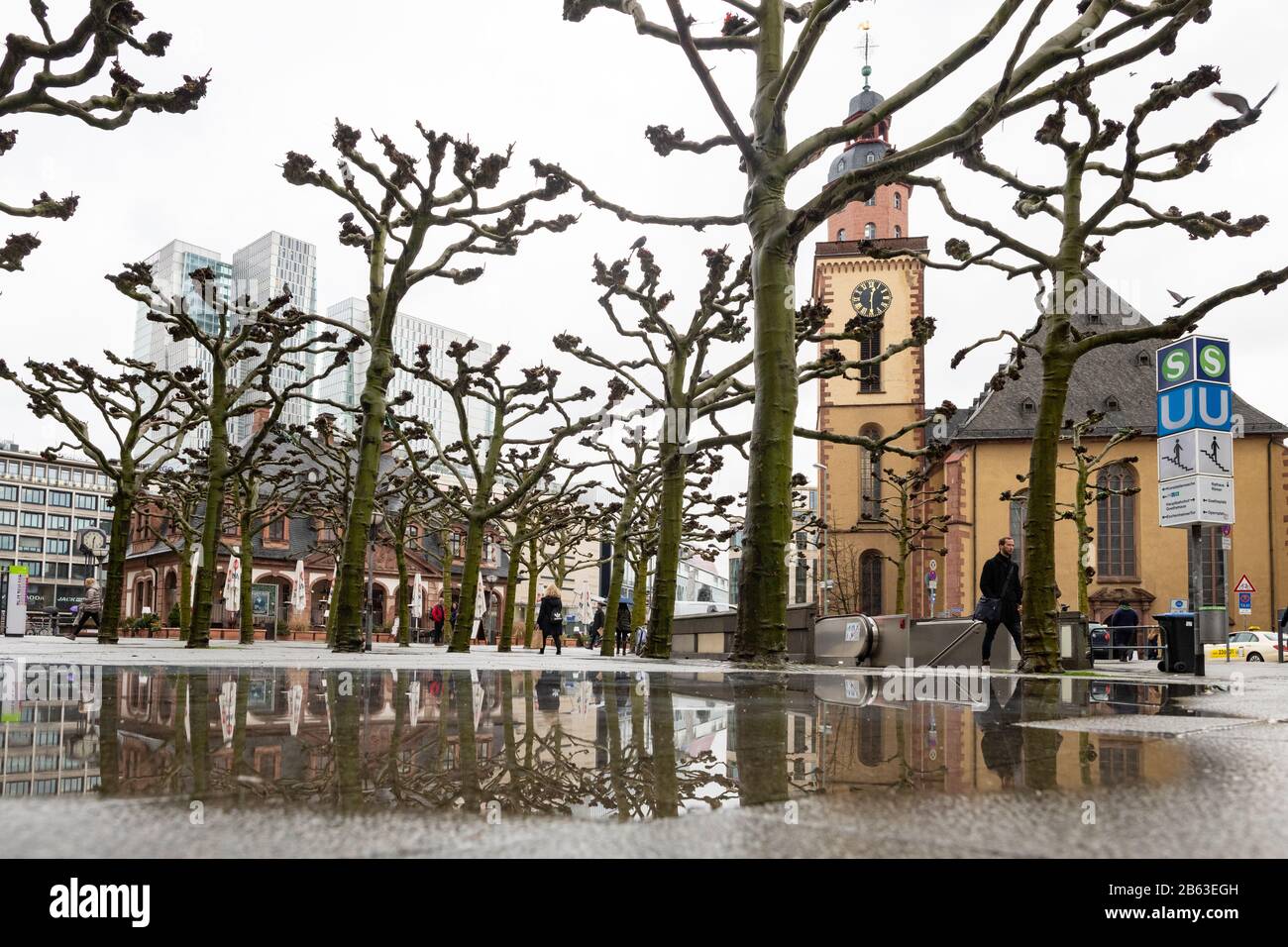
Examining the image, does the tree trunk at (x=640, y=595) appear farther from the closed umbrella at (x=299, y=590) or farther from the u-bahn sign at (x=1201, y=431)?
the u-bahn sign at (x=1201, y=431)

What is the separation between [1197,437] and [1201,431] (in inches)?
3.4

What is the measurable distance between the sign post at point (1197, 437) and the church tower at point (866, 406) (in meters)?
49.4

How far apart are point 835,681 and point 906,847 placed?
19.6 feet

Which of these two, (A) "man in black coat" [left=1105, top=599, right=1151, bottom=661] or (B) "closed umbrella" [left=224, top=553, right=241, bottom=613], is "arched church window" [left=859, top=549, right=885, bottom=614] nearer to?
(A) "man in black coat" [left=1105, top=599, right=1151, bottom=661]

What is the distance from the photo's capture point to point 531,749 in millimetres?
3020

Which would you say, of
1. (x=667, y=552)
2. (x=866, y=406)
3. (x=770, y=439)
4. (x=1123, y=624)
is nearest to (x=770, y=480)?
(x=770, y=439)

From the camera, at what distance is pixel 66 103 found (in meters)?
11.2

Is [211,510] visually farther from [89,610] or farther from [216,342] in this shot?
[89,610]

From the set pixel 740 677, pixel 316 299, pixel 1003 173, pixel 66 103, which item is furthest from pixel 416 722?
pixel 316 299

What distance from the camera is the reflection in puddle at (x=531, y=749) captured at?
2.21 metres

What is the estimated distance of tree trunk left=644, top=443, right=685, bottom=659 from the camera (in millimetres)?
19141

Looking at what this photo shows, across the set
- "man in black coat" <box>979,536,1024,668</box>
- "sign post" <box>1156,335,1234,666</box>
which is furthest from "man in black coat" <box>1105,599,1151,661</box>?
"sign post" <box>1156,335,1234,666</box>

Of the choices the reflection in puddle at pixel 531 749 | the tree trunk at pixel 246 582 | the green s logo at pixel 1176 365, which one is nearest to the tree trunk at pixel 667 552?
the green s logo at pixel 1176 365
